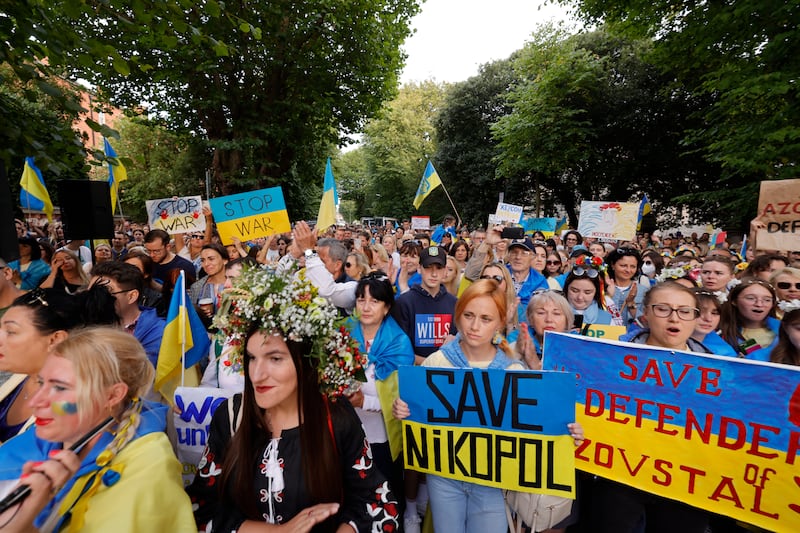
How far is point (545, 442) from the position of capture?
7.89 ft

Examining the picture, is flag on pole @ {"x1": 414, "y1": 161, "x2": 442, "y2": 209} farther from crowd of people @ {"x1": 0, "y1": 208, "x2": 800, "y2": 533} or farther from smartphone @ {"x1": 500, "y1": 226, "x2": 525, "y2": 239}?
crowd of people @ {"x1": 0, "y1": 208, "x2": 800, "y2": 533}

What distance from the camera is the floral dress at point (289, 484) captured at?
194 cm

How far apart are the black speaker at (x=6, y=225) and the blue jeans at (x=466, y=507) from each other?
378 centimetres

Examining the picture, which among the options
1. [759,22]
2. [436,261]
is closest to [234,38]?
[436,261]

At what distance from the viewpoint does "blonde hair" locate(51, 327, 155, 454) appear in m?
1.72

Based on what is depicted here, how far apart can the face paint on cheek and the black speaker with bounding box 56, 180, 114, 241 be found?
192 inches

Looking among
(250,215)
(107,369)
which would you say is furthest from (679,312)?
(250,215)

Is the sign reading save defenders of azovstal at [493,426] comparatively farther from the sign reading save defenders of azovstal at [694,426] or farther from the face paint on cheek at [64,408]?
the face paint on cheek at [64,408]

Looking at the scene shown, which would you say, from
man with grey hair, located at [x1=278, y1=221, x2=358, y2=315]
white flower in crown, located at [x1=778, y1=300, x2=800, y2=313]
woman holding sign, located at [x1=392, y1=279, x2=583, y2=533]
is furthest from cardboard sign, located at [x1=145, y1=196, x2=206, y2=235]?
white flower in crown, located at [x1=778, y1=300, x2=800, y2=313]

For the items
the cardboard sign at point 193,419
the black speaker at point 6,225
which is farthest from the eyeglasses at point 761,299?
the black speaker at point 6,225

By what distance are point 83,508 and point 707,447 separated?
308 cm

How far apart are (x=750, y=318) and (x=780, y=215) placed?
11.6 feet

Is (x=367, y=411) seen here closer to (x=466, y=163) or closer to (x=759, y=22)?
(x=759, y=22)

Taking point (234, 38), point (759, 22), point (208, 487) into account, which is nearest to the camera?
point (208, 487)
